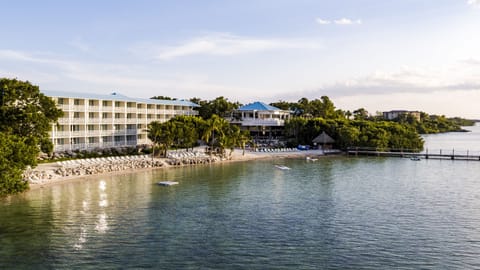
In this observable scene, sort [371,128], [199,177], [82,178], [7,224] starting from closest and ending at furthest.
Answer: [7,224] < [82,178] < [199,177] < [371,128]

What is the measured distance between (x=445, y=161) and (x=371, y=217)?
139 feet

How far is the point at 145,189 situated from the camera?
1480 inches

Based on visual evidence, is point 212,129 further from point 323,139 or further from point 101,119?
point 323,139

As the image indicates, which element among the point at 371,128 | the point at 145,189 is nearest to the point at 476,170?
the point at 371,128

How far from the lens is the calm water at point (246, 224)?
1975 centimetres

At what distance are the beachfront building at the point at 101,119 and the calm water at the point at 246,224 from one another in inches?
664

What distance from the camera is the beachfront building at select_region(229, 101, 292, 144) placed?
90.6 m

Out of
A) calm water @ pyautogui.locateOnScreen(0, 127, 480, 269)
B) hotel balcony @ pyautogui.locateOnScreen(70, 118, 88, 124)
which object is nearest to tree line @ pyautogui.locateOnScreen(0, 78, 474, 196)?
→ calm water @ pyautogui.locateOnScreen(0, 127, 480, 269)

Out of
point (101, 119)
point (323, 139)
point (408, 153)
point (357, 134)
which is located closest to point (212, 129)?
point (101, 119)

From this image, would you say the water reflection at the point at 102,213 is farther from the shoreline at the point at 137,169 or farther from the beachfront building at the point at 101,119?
the beachfront building at the point at 101,119

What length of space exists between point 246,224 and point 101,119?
145 ft

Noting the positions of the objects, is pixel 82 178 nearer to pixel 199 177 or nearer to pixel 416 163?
Answer: pixel 199 177

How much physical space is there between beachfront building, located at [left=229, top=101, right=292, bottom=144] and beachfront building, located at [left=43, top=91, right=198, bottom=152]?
1812 cm

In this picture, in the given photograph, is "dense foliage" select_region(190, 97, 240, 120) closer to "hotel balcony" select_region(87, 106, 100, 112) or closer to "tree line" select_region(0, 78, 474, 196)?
"tree line" select_region(0, 78, 474, 196)
